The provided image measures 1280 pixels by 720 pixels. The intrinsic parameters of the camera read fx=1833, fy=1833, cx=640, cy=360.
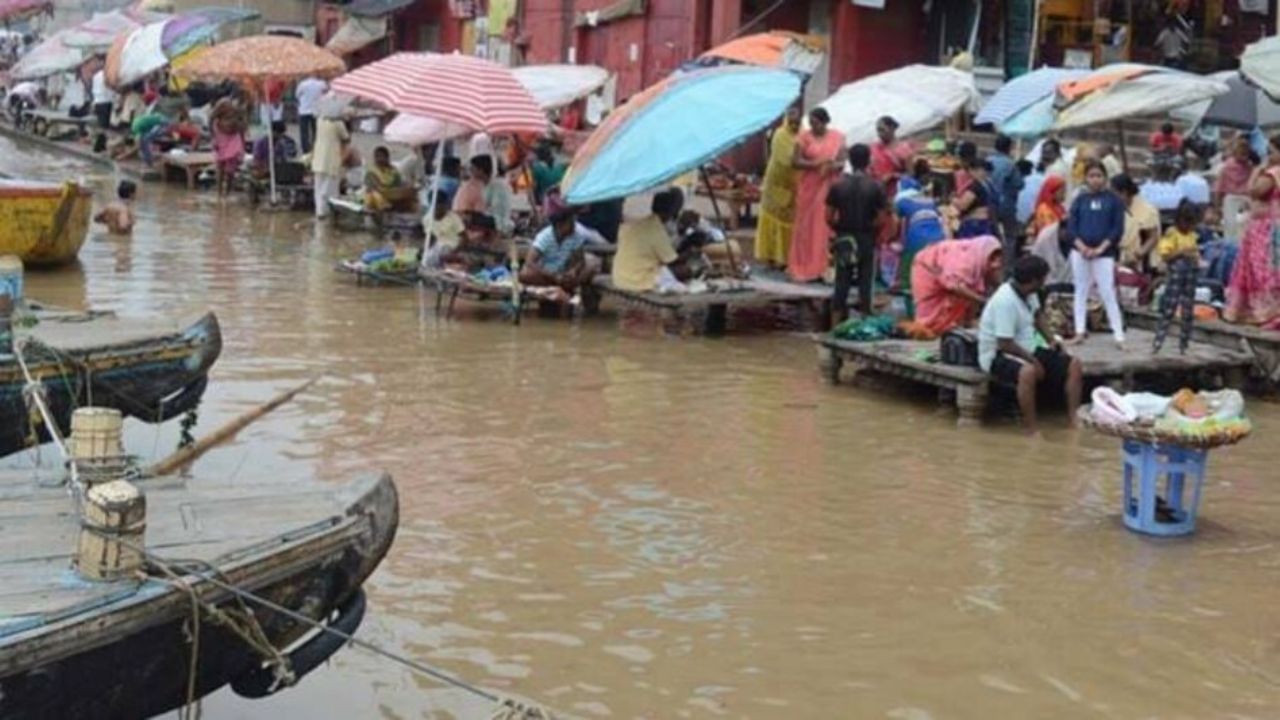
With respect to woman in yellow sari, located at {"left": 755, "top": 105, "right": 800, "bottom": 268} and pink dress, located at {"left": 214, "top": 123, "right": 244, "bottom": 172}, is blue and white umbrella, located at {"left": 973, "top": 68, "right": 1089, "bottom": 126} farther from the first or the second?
pink dress, located at {"left": 214, "top": 123, "right": 244, "bottom": 172}

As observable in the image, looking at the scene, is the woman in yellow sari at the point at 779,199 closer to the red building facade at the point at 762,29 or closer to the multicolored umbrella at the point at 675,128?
the multicolored umbrella at the point at 675,128

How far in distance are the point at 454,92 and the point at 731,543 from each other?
772 centimetres

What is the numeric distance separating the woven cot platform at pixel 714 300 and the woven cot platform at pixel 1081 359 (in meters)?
1.67

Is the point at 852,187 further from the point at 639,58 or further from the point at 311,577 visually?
the point at 639,58

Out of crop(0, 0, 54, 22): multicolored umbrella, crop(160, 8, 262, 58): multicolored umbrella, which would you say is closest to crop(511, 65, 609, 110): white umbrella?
crop(160, 8, 262, 58): multicolored umbrella

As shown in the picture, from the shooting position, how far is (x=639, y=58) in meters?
30.4

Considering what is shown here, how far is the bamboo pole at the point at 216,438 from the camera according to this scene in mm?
10320

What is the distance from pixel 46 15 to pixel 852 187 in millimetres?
38495

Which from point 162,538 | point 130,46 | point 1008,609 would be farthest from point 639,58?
point 162,538

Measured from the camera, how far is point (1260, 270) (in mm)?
13656

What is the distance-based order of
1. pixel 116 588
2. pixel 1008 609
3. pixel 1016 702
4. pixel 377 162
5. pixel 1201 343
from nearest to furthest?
pixel 116 588 → pixel 1016 702 → pixel 1008 609 → pixel 1201 343 → pixel 377 162

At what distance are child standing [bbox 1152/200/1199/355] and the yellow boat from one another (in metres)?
10.5

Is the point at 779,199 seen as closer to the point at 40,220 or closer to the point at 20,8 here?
the point at 40,220

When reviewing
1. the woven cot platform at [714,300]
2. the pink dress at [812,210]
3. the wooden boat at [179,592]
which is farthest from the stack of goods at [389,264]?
the wooden boat at [179,592]
